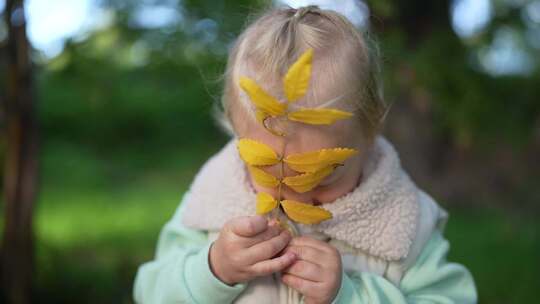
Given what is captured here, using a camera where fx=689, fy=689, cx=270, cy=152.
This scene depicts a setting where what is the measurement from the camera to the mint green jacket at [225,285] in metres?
1.57

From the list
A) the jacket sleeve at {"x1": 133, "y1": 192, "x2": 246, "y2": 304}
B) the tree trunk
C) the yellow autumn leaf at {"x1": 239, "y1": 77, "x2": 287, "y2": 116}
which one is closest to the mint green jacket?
the jacket sleeve at {"x1": 133, "y1": 192, "x2": 246, "y2": 304}

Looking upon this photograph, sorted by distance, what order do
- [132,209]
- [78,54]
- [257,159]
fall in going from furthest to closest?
[132,209]
[78,54]
[257,159]

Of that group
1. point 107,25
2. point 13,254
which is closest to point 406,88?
point 107,25

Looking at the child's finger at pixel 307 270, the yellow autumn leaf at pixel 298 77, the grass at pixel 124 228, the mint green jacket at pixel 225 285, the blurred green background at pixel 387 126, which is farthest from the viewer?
the grass at pixel 124 228

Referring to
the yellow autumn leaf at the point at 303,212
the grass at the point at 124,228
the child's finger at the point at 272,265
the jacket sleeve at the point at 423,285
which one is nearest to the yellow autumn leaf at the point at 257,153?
the yellow autumn leaf at the point at 303,212

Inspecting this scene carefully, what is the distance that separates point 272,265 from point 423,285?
1.53 feet

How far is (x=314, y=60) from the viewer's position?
1439mm

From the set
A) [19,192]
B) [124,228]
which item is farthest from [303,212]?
[124,228]

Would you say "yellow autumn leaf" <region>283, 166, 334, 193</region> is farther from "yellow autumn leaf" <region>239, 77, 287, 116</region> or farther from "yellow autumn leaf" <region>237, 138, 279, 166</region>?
"yellow autumn leaf" <region>239, 77, 287, 116</region>

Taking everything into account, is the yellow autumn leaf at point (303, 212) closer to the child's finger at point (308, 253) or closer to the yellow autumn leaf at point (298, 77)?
the child's finger at point (308, 253)

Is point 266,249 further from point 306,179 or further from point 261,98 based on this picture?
point 261,98

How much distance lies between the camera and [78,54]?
2.90 meters

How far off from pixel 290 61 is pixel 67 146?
5.48 metres

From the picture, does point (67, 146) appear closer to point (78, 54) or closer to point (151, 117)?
point (151, 117)
